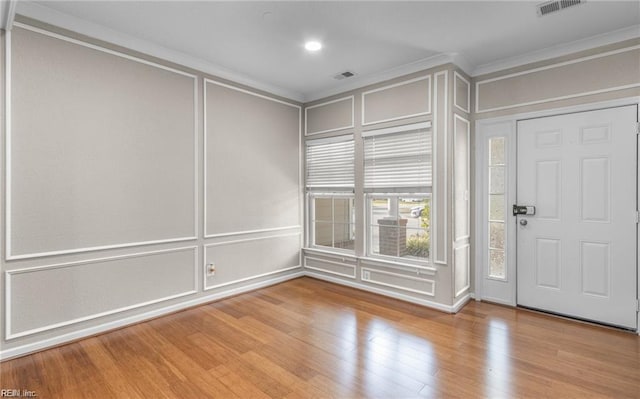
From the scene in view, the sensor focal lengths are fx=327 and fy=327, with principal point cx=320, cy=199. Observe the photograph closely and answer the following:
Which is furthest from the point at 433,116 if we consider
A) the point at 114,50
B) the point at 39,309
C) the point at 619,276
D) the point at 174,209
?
the point at 39,309

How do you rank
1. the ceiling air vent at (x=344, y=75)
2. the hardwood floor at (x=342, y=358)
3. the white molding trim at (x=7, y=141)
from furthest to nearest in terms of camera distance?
the ceiling air vent at (x=344, y=75) → the white molding trim at (x=7, y=141) → the hardwood floor at (x=342, y=358)

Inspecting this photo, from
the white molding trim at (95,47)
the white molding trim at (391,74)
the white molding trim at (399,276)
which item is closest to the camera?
the white molding trim at (95,47)

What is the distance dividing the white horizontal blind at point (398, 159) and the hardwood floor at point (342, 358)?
1507 mm

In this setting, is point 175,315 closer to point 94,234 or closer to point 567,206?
point 94,234

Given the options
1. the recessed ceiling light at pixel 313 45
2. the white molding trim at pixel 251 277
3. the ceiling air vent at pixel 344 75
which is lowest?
the white molding trim at pixel 251 277

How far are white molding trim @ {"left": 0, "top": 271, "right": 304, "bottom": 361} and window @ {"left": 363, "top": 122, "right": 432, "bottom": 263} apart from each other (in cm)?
169

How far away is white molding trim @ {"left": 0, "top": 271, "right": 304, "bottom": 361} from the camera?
2.57 meters

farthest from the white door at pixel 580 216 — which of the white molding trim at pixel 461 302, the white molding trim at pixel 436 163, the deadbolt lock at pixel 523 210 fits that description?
the white molding trim at pixel 436 163

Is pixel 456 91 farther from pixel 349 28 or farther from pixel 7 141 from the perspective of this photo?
pixel 7 141

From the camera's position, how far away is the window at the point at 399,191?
3.80m

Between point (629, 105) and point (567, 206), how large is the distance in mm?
1035

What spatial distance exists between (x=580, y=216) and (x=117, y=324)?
4597mm

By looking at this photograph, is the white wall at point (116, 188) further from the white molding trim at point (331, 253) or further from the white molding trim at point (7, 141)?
the white molding trim at point (331, 253)

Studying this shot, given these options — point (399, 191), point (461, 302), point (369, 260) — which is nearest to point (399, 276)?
point (369, 260)
